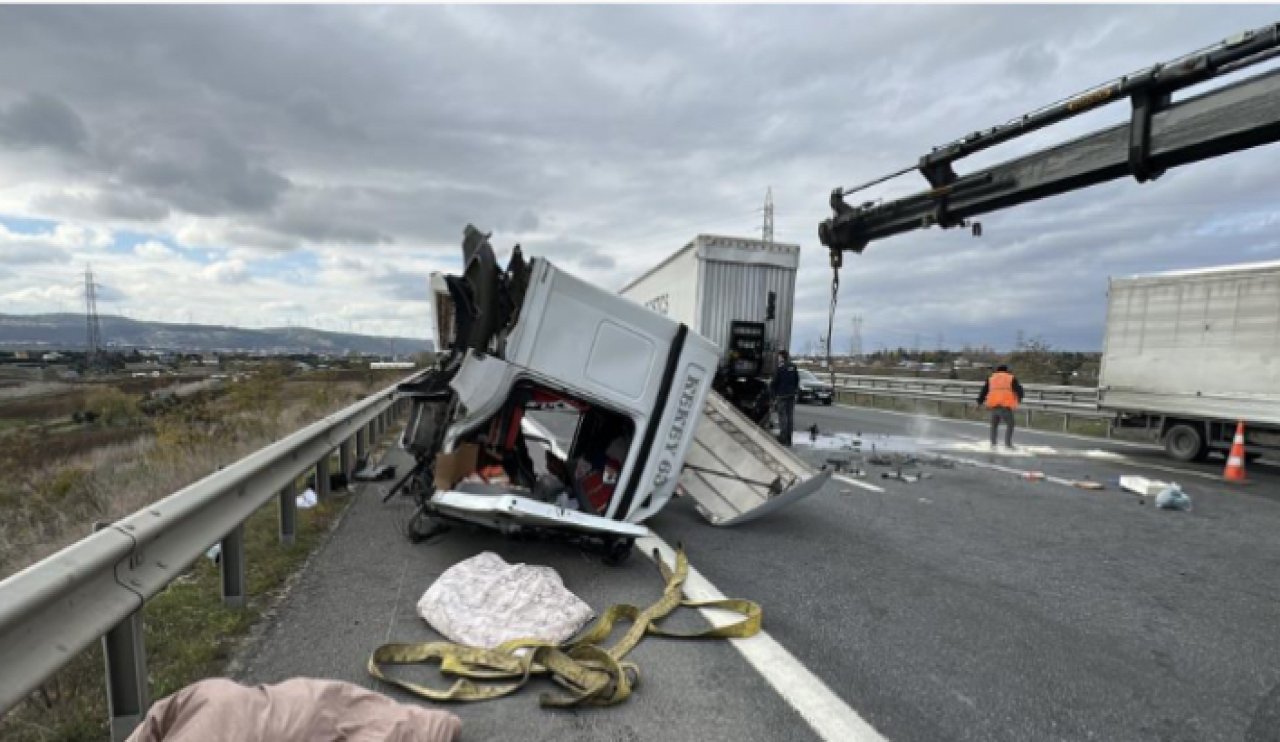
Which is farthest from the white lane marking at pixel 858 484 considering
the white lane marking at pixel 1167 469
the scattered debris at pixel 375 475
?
the scattered debris at pixel 375 475

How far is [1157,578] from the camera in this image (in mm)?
5102

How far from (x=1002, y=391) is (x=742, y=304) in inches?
200

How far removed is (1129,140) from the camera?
571 cm

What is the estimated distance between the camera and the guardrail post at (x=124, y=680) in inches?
98.6

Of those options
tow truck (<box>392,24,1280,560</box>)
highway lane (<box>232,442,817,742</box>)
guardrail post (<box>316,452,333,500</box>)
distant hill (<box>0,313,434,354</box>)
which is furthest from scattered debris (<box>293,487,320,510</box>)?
distant hill (<box>0,313,434,354</box>)

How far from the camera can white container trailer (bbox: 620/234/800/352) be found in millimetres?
13344

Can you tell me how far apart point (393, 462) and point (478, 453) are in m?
4.24

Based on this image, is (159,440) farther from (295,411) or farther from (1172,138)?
(1172,138)

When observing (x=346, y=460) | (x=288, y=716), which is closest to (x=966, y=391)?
(x=346, y=460)

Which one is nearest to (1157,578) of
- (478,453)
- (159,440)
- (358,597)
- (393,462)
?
(478,453)

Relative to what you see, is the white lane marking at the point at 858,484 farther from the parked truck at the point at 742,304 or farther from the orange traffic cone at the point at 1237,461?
the orange traffic cone at the point at 1237,461

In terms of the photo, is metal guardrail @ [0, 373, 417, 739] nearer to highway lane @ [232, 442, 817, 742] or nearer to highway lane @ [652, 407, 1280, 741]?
highway lane @ [232, 442, 817, 742]

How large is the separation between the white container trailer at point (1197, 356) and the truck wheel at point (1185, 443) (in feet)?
0.05

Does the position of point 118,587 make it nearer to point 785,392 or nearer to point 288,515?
point 288,515
